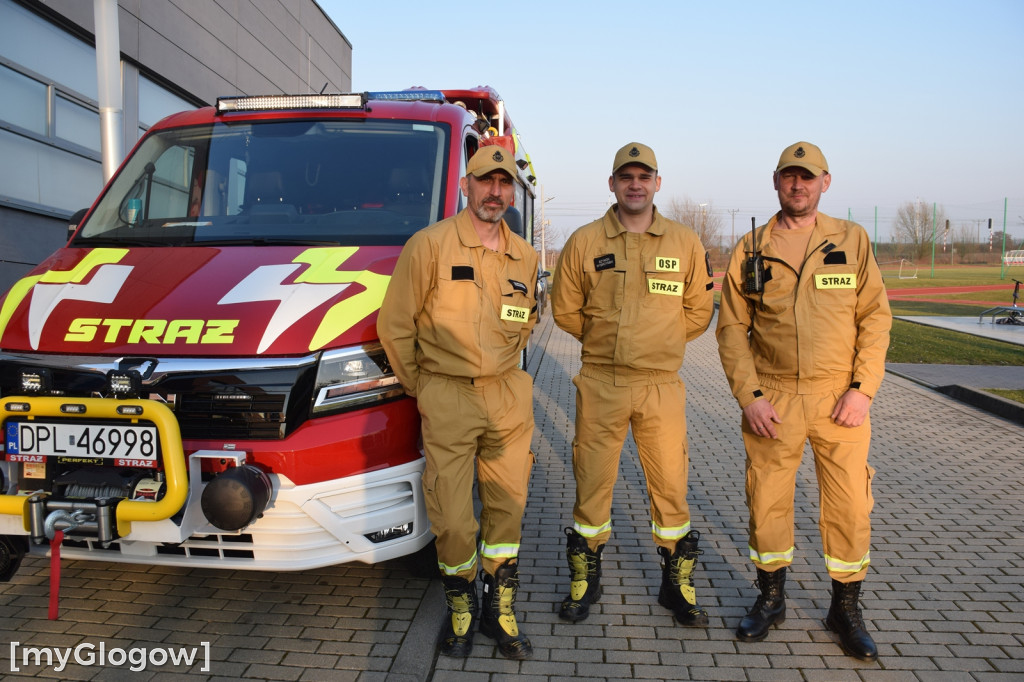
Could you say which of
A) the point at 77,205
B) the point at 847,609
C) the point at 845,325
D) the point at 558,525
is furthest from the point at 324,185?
the point at 77,205

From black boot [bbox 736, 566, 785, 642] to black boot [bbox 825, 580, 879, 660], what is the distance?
0.23 metres

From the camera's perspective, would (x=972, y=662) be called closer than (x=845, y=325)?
Yes

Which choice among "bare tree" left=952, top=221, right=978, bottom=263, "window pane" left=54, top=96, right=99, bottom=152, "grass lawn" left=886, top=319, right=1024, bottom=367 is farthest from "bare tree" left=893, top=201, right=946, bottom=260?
"window pane" left=54, top=96, right=99, bottom=152

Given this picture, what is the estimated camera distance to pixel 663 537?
363 cm

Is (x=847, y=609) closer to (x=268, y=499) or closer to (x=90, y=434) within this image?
(x=268, y=499)

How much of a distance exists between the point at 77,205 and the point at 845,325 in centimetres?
1081

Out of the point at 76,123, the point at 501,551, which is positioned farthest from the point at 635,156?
the point at 76,123

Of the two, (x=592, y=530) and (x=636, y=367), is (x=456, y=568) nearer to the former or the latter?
(x=592, y=530)

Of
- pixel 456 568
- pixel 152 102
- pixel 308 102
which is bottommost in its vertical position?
pixel 456 568

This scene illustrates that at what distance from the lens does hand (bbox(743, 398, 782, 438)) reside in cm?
344

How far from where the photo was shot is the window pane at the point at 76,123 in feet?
34.1

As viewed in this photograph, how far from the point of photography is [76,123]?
1081 cm

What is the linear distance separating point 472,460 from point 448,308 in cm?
65

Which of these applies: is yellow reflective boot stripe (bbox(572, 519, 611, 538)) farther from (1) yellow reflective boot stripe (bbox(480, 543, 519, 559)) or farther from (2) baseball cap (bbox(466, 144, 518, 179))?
(2) baseball cap (bbox(466, 144, 518, 179))
